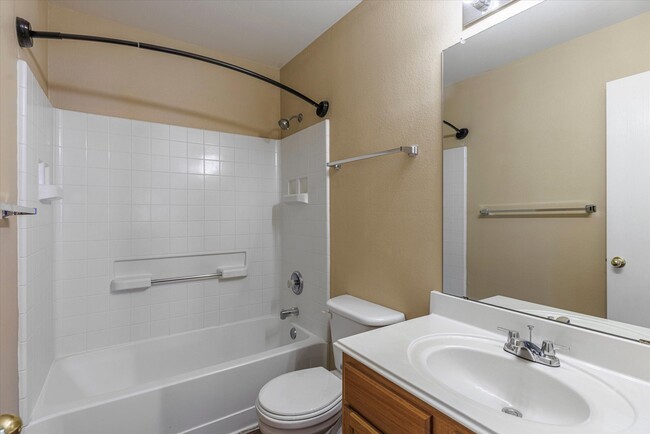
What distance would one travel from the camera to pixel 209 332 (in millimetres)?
2344

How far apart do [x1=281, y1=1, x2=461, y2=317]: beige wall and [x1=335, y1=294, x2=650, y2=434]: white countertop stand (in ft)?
1.02

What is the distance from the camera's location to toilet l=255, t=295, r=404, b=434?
1.33m

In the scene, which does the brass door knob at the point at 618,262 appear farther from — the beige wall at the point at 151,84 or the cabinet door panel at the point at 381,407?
the beige wall at the point at 151,84

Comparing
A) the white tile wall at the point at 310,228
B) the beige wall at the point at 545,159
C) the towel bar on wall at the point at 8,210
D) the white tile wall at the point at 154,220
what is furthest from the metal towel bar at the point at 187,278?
the beige wall at the point at 545,159

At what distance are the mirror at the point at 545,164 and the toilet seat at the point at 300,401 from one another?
2.41 feet

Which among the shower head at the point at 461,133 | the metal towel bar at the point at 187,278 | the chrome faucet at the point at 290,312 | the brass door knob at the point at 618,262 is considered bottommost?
the chrome faucet at the point at 290,312

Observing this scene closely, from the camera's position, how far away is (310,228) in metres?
2.26

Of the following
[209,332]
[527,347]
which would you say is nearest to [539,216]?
[527,347]

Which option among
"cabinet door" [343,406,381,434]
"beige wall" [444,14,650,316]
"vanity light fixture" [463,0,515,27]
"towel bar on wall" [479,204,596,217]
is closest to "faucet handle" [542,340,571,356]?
"beige wall" [444,14,650,316]

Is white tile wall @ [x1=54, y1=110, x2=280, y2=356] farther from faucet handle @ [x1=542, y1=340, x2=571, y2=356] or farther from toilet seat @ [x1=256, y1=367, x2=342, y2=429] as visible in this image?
faucet handle @ [x1=542, y1=340, x2=571, y2=356]

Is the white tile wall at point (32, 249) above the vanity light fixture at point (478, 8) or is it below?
below

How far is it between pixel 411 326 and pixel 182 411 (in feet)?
4.18

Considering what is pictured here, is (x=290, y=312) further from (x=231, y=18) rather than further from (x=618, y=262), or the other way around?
(x=231, y=18)

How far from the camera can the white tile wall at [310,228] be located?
6.89 feet
